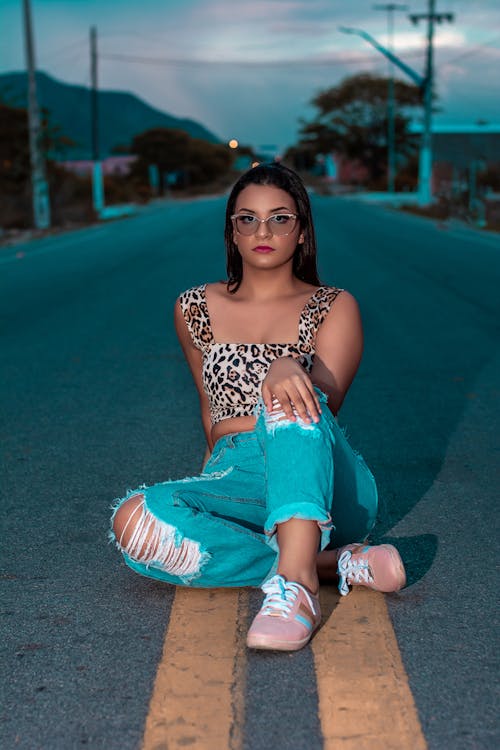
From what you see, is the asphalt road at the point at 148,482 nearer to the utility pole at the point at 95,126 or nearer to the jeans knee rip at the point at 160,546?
the jeans knee rip at the point at 160,546

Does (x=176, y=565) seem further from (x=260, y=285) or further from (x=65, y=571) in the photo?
(x=260, y=285)

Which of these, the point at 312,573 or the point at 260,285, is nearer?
the point at 312,573

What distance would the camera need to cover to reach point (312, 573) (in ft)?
9.89

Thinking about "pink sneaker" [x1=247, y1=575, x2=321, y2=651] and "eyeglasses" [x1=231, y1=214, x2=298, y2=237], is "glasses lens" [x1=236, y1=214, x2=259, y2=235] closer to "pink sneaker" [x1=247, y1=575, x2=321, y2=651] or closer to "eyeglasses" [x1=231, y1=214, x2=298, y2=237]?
"eyeglasses" [x1=231, y1=214, x2=298, y2=237]

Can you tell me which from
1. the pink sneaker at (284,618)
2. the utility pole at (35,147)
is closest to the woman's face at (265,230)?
the pink sneaker at (284,618)

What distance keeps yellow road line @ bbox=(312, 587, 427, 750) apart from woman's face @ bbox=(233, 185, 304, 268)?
3.67ft

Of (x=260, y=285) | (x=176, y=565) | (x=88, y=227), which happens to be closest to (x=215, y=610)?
(x=176, y=565)

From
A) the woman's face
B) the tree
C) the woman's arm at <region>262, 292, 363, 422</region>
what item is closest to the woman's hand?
the woman's arm at <region>262, 292, 363, 422</region>

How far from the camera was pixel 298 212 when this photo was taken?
12.2 feet

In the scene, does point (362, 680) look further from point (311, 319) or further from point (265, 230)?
point (265, 230)

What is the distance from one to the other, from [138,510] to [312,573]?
53 cm

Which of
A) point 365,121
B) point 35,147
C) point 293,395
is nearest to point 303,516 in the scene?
point 293,395

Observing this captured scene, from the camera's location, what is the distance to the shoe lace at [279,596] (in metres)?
2.87

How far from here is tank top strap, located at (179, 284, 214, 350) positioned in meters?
3.87
